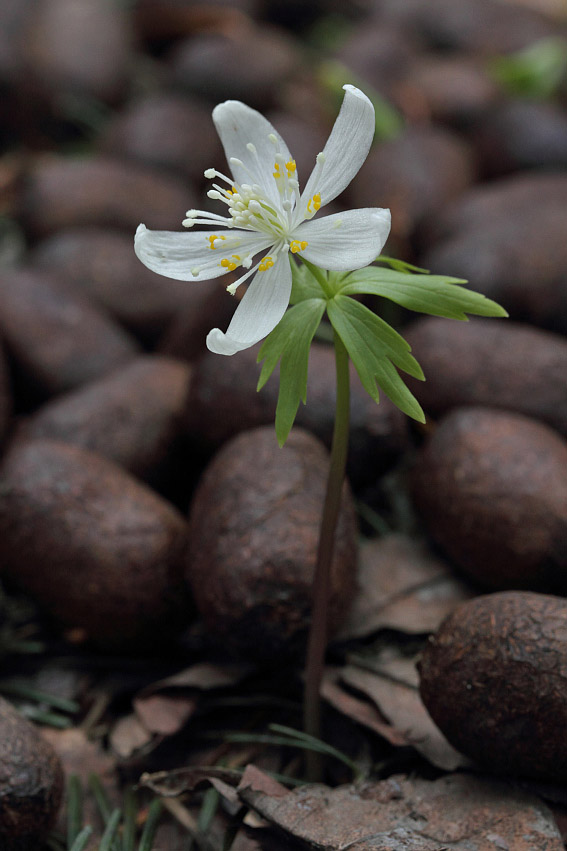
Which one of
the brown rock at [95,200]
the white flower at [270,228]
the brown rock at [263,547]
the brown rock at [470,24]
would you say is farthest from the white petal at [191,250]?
the brown rock at [470,24]

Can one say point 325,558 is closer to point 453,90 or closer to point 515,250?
point 515,250

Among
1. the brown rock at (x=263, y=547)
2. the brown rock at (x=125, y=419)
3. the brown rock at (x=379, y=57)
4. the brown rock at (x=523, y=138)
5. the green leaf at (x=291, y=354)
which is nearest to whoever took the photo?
the green leaf at (x=291, y=354)

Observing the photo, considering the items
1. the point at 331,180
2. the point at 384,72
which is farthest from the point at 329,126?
the point at 331,180

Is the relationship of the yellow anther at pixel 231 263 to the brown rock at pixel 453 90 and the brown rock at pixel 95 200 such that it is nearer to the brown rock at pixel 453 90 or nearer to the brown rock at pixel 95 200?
the brown rock at pixel 95 200

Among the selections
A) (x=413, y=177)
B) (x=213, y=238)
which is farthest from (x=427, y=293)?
(x=413, y=177)

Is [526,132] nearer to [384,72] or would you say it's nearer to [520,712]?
[384,72]

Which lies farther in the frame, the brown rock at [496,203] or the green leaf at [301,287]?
the brown rock at [496,203]
